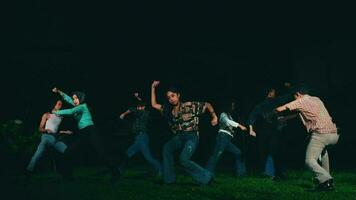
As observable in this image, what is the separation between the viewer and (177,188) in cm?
1155

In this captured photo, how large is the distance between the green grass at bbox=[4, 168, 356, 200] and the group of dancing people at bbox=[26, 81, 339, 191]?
1.00ft

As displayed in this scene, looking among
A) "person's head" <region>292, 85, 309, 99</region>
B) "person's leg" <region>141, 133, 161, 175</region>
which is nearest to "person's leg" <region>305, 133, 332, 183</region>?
"person's head" <region>292, 85, 309, 99</region>

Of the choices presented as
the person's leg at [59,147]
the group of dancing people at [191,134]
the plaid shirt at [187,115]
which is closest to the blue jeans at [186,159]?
the group of dancing people at [191,134]

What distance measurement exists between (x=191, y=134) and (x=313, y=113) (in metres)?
2.27

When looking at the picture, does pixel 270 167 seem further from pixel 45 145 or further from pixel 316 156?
pixel 45 145

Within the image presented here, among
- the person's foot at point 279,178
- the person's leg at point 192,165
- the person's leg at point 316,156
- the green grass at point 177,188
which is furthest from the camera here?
the person's foot at point 279,178

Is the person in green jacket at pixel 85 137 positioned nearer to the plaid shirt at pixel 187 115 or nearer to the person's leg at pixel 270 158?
the plaid shirt at pixel 187 115

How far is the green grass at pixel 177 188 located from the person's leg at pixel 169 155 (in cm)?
19

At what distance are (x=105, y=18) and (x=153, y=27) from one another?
1596mm

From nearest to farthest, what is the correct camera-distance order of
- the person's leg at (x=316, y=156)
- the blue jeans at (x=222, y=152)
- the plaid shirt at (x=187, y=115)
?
the person's leg at (x=316, y=156) → the plaid shirt at (x=187, y=115) → the blue jeans at (x=222, y=152)

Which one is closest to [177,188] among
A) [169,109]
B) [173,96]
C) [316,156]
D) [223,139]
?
[169,109]

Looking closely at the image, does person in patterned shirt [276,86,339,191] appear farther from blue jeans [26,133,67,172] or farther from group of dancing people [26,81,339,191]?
blue jeans [26,133,67,172]

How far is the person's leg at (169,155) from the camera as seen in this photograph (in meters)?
12.0

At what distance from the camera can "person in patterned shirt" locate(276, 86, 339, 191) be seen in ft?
35.6
